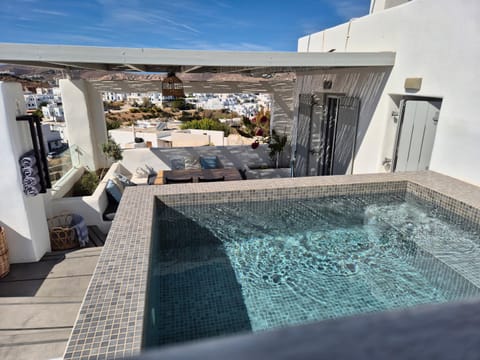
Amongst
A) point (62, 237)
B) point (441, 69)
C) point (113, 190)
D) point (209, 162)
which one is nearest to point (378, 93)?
point (441, 69)

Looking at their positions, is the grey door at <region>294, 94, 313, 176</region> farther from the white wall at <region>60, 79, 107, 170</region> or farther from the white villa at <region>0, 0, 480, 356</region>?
the white wall at <region>60, 79, 107, 170</region>

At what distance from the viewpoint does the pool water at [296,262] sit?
430cm

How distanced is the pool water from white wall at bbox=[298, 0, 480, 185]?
131 cm

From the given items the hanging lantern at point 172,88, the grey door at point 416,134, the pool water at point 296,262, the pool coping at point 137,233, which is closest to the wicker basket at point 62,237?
the pool coping at point 137,233

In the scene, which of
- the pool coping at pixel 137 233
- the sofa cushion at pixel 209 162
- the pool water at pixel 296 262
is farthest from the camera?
the sofa cushion at pixel 209 162

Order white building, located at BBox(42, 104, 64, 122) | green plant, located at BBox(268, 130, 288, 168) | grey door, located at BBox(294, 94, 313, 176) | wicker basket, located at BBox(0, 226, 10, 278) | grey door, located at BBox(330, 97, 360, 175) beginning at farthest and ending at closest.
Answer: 1. white building, located at BBox(42, 104, 64, 122)
2. green plant, located at BBox(268, 130, 288, 168)
3. grey door, located at BBox(294, 94, 313, 176)
4. grey door, located at BBox(330, 97, 360, 175)
5. wicker basket, located at BBox(0, 226, 10, 278)

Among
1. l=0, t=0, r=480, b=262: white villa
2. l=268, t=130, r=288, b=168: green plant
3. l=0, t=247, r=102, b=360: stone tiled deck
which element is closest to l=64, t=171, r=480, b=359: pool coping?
l=0, t=0, r=480, b=262: white villa

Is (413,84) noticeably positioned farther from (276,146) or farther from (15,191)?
(15,191)

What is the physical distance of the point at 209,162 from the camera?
44.9ft

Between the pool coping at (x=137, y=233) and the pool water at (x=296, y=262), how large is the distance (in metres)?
0.26

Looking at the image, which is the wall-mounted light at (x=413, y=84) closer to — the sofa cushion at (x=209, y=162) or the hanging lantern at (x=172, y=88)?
the hanging lantern at (x=172, y=88)

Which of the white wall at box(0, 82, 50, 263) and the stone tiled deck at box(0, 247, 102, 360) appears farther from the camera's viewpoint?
the white wall at box(0, 82, 50, 263)

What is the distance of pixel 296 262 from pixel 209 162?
8802 mm

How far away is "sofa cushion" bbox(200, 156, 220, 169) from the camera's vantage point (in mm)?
13594
